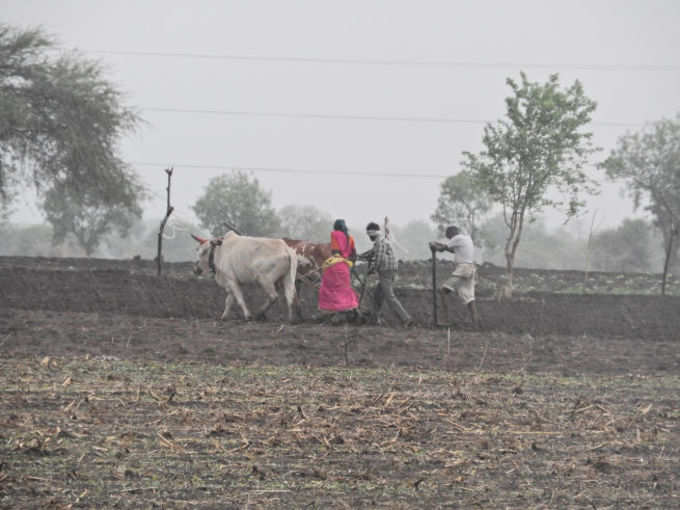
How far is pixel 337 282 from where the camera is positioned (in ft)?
51.3

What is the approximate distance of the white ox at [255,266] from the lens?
1622 centimetres

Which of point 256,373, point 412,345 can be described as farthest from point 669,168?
point 256,373

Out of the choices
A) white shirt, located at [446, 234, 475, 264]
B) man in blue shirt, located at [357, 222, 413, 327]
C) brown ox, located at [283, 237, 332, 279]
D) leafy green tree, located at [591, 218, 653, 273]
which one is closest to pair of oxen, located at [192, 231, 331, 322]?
brown ox, located at [283, 237, 332, 279]

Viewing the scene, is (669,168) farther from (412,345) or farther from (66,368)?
(66,368)

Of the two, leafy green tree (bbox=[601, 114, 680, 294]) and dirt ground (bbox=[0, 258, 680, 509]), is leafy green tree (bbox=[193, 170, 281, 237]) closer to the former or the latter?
leafy green tree (bbox=[601, 114, 680, 294])

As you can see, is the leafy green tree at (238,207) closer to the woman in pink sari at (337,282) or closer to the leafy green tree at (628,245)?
the leafy green tree at (628,245)

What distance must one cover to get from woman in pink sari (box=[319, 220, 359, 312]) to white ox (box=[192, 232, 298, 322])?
0.72 meters

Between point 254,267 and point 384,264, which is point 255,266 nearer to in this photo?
point 254,267

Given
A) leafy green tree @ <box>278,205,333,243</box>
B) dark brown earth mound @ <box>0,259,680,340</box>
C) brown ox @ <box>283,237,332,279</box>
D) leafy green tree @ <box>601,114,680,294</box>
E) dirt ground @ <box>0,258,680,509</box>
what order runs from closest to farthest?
1. dirt ground @ <box>0,258,680,509</box>
2. dark brown earth mound @ <box>0,259,680,340</box>
3. brown ox @ <box>283,237,332,279</box>
4. leafy green tree @ <box>601,114,680,294</box>
5. leafy green tree @ <box>278,205,333,243</box>

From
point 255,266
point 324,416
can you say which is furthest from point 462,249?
point 324,416

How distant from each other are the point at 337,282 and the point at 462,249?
2.13m

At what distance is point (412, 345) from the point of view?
531 inches

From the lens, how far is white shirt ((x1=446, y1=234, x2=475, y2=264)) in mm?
15961

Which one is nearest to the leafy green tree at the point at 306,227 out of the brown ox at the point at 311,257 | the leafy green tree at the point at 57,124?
the leafy green tree at the point at 57,124
